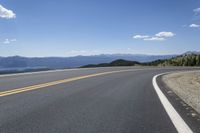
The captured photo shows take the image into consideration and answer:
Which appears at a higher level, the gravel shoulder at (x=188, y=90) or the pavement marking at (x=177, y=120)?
the pavement marking at (x=177, y=120)

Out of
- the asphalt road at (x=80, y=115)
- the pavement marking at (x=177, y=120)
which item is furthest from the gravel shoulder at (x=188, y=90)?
the asphalt road at (x=80, y=115)

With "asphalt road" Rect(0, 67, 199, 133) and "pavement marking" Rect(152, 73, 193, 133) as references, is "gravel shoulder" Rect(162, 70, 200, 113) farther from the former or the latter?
"asphalt road" Rect(0, 67, 199, 133)

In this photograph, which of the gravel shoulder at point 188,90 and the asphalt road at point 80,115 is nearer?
the asphalt road at point 80,115

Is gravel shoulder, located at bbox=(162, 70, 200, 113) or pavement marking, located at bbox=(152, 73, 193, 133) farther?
gravel shoulder, located at bbox=(162, 70, 200, 113)

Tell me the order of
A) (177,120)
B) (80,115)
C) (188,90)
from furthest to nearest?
(188,90) < (80,115) < (177,120)

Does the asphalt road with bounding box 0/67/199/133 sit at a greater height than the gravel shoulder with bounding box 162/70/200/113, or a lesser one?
greater

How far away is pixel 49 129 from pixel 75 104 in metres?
2.77

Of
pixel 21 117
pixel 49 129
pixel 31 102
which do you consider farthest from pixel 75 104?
pixel 49 129

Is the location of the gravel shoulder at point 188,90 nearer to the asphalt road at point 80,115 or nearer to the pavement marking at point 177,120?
the pavement marking at point 177,120

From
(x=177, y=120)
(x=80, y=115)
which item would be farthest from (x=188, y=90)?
(x=80, y=115)

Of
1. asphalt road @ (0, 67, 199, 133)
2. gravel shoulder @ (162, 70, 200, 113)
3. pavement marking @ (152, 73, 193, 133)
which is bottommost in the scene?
gravel shoulder @ (162, 70, 200, 113)

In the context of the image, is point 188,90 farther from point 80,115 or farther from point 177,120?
point 80,115

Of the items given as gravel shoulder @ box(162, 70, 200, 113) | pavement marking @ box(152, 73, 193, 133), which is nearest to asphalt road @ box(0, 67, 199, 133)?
pavement marking @ box(152, 73, 193, 133)

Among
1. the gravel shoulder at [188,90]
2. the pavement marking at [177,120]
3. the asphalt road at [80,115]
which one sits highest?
the asphalt road at [80,115]
